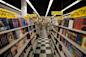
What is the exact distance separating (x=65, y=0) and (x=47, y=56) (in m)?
4.34

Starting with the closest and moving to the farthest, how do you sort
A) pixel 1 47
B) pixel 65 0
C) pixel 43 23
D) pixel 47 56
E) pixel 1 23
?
pixel 1 47 < pixel 1 23 < pixel 47 56 < pixel 65 0 < pixel 43 23

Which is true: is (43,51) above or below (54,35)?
below

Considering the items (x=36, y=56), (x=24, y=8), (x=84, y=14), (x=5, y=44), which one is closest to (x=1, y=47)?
(x=5, y=44)

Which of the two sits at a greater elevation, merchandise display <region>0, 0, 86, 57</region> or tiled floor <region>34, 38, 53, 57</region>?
merchandise display <region>0, 0, 86, 57</region>

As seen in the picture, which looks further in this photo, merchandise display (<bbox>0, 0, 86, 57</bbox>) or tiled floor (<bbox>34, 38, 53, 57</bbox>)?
tiled floor (<bbox>34, 38, 53, 57</bbox>)

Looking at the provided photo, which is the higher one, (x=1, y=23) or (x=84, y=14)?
(x=84, y=14)

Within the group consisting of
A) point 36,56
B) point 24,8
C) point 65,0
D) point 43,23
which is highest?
point 65,0

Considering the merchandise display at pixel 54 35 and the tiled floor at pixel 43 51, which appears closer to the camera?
the merchandise display at pixel 54 35

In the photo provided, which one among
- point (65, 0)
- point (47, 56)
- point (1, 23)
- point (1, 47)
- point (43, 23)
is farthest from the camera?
point (43, 23)

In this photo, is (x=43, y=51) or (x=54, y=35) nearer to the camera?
(x=54, y=35)

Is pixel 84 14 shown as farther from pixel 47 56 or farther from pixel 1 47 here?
pixel 47 56

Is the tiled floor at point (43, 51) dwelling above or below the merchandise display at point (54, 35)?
below

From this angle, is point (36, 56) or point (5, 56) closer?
point (5, 56)

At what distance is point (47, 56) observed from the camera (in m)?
4.37
